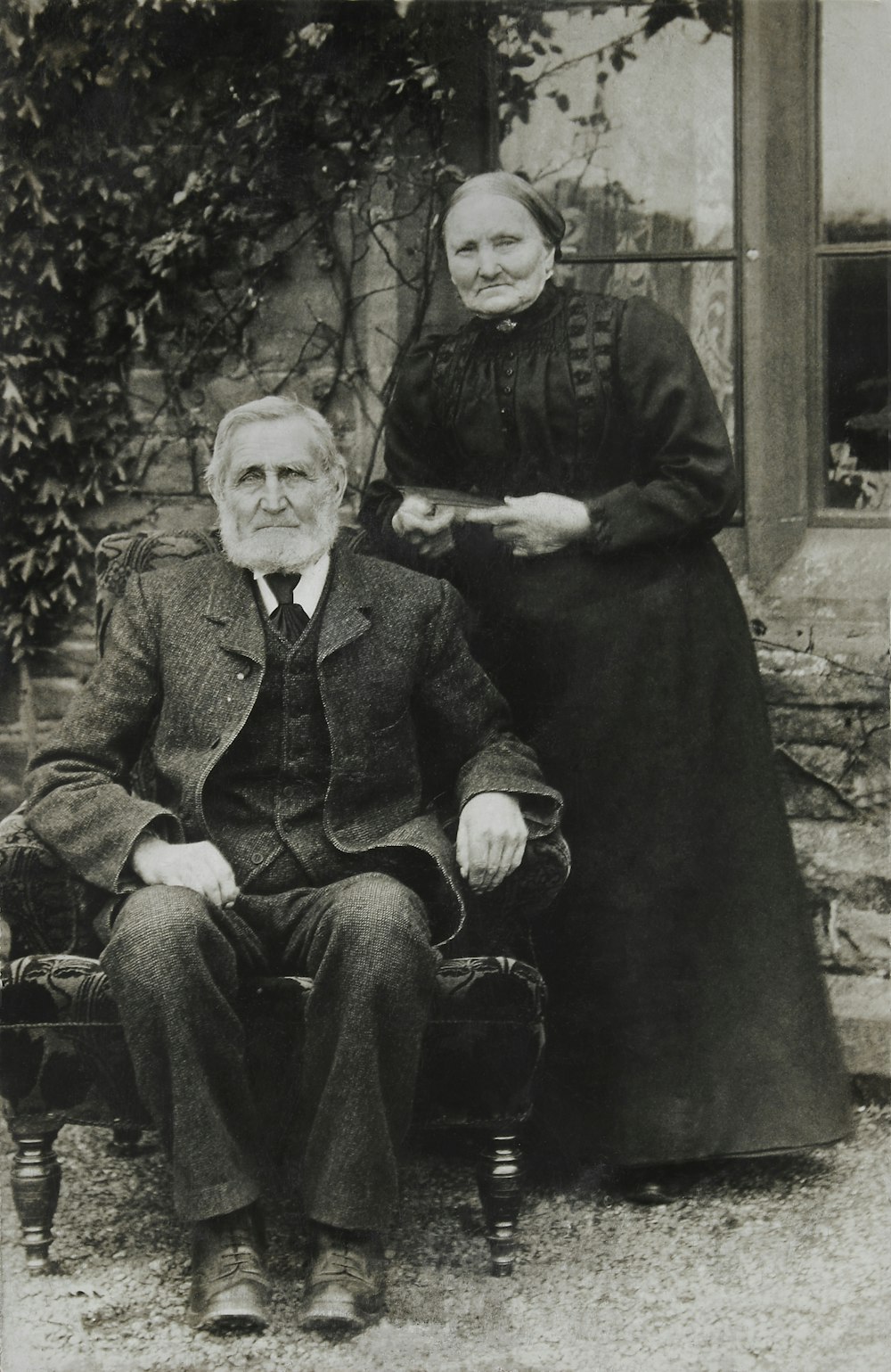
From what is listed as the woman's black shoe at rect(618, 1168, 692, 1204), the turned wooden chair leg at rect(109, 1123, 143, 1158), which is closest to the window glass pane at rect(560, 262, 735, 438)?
the woman's black shoe at rect(618, 1168, 692, 1204)

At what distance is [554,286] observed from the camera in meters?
3.47

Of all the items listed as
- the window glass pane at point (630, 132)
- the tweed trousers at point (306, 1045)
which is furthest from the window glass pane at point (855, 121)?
the tweed trousers at point (306, 1045)

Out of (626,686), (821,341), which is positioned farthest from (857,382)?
(626,686)

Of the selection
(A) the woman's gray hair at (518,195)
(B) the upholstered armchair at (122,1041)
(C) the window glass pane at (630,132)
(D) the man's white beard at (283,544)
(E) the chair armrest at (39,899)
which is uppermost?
(C) the window glass pane at (630,132)

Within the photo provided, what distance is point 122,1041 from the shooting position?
121 inches

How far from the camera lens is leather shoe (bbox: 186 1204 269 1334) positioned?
9.59ft

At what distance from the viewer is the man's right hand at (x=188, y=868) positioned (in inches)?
118

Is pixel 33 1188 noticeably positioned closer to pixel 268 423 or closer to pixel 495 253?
pixel 268 423

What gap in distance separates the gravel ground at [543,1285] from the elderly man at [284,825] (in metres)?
0.11

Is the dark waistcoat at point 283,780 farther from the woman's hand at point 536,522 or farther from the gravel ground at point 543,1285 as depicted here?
the gravel ground at point 543,1285

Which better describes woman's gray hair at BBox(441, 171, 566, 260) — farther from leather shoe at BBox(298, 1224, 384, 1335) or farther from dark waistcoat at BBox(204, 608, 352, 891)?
leather shoe at BBox(298, 1224, 384, 1335)

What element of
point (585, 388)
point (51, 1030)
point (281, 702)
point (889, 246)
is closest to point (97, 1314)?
point (51, 1030)

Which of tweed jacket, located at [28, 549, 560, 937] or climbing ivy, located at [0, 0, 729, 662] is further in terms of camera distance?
climbing ivy, located at [0, 0, 729, 662]

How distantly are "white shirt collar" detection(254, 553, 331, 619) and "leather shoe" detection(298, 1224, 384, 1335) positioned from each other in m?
1.26
